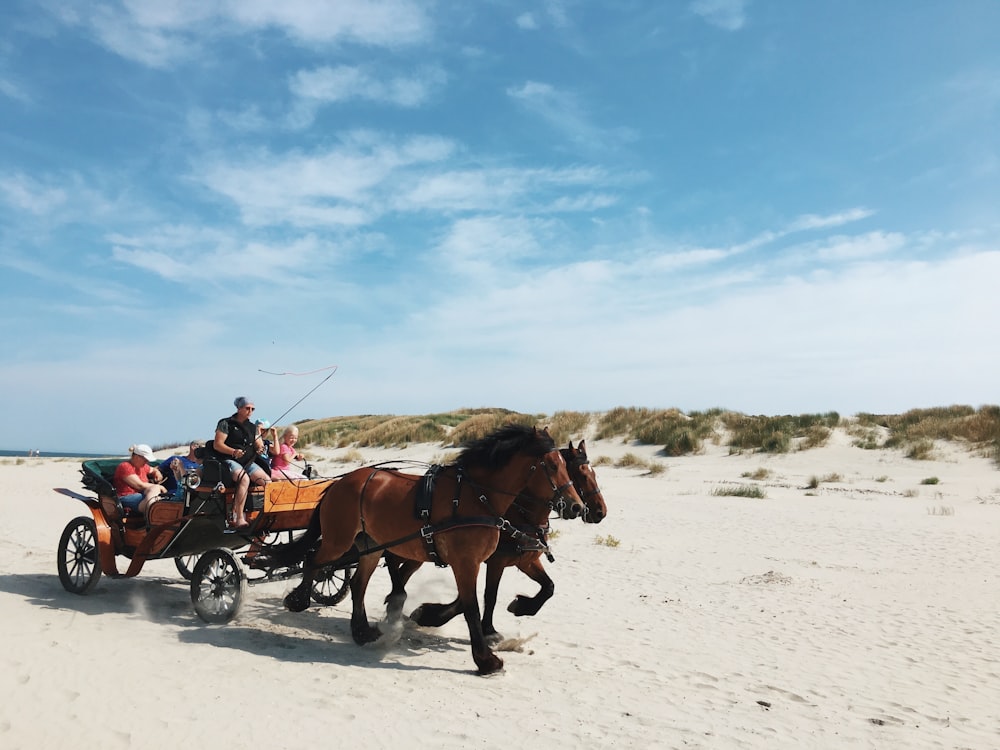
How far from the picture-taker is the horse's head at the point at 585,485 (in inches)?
290

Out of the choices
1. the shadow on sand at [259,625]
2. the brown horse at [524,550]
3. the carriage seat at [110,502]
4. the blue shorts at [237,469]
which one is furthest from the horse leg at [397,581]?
the carriage seat at [110,502]

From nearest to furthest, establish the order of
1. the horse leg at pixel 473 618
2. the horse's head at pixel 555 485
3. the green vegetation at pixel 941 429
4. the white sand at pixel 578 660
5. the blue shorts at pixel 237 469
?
the white sand at pixel 578 660, the horse leg at pixel 473 618, the horse's head at pixel 555 485, the blue shorts at pixel 237 469, the green vegetation at pixel 941 429

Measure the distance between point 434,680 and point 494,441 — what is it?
88.6 inches

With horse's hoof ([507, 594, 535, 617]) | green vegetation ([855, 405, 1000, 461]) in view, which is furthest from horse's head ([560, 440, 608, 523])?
green vegetation ([855, 405, 1000, 461])

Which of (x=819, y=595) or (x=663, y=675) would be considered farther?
(x=819, y=595)

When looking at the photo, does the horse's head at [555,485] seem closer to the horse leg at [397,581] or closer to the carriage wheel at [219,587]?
the horse leg at [397,581]

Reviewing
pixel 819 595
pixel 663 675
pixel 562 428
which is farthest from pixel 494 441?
pixel 562 428

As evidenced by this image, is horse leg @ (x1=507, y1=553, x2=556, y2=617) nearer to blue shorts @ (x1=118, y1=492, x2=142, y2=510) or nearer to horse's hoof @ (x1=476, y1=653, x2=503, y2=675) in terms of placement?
horse's hoof @ (x1=476, y1=653, x2=503, y2=675)

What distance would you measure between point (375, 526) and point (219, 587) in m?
2.14

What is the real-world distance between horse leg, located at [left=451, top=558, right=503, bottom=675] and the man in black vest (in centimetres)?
275

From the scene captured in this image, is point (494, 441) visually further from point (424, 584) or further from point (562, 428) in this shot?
point (562, 428)

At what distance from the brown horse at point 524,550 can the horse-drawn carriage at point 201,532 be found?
0.96m

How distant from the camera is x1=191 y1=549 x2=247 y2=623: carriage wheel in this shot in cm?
812

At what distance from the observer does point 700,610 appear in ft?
32.4
